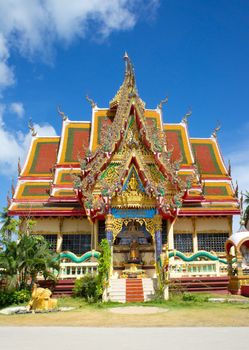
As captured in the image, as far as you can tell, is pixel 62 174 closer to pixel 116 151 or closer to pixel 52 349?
pixel 116 151

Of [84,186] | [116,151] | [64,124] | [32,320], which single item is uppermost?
[64,124]

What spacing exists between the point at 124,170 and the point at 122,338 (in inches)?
361

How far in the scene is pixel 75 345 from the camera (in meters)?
5.46

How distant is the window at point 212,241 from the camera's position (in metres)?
18.2

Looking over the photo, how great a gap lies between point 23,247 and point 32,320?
4083 millimetres

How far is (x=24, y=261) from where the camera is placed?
11.9 meters

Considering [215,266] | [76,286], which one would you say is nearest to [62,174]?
[76,286]

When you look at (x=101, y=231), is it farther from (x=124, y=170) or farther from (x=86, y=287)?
(x=86, y=287)

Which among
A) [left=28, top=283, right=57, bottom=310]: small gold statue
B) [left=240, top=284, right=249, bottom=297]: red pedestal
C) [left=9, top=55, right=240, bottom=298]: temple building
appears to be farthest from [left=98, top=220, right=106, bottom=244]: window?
[left=28, top=283, right=57, bottom=310]: small gold statue

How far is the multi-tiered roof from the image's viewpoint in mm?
14859

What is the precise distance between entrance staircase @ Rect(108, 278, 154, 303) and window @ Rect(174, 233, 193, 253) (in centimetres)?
490

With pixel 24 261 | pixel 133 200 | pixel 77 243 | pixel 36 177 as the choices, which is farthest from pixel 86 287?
pixel 36 177

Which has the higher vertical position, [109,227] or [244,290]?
[109,227]

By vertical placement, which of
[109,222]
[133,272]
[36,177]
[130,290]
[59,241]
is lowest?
[130,290]
